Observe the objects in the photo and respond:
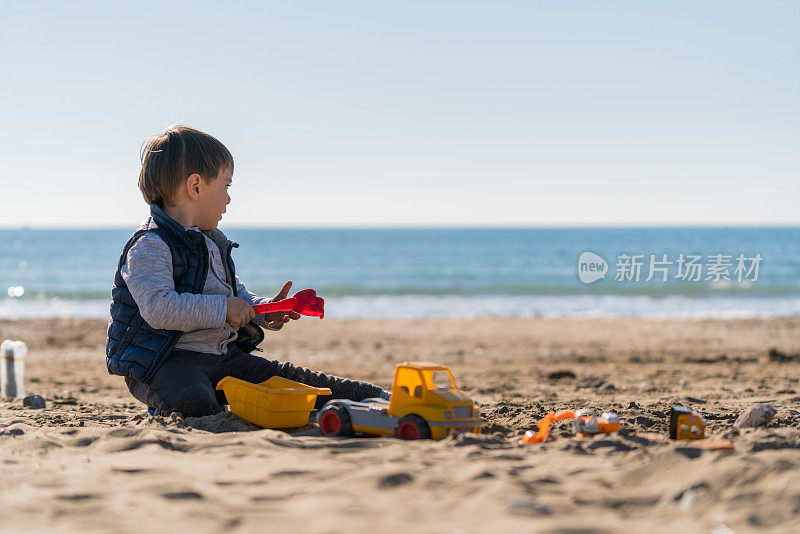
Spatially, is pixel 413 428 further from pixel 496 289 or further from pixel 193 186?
pixel 496 289

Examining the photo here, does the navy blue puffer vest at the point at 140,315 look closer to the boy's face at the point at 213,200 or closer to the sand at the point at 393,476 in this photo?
the boy's face at the point at 213,200

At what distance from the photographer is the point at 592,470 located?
7.75 feet

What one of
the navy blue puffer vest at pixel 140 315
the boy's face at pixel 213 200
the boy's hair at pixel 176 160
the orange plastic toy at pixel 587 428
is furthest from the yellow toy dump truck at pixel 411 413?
the boy's hair at pixel 176 160

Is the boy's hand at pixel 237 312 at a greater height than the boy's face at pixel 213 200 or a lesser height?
lesser

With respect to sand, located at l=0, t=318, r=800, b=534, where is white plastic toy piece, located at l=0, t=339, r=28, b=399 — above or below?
below

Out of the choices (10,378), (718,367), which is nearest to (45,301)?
(10,378)

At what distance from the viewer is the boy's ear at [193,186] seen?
374 centimetres

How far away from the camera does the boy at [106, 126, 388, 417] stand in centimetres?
345

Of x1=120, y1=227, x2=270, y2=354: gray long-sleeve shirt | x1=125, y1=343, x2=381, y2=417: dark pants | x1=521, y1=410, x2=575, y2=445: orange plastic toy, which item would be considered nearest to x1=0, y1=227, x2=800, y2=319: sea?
x1=521, y1=410, x2=575, y2=445: orange plastic toy

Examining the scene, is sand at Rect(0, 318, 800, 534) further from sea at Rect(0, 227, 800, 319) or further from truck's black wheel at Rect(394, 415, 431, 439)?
sea at Rect(0, 227, 800, 319)

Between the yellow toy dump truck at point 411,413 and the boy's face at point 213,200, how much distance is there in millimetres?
1280

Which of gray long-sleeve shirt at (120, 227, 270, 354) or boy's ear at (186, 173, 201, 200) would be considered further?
boy's ear at (186, 173, 201, 200)

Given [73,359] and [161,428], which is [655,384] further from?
[73,359]

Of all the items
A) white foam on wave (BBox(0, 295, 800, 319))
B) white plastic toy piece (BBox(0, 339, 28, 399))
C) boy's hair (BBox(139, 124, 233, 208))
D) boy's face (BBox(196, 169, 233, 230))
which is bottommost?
white foam on wave (BBox(0, 295, 800, 319))
